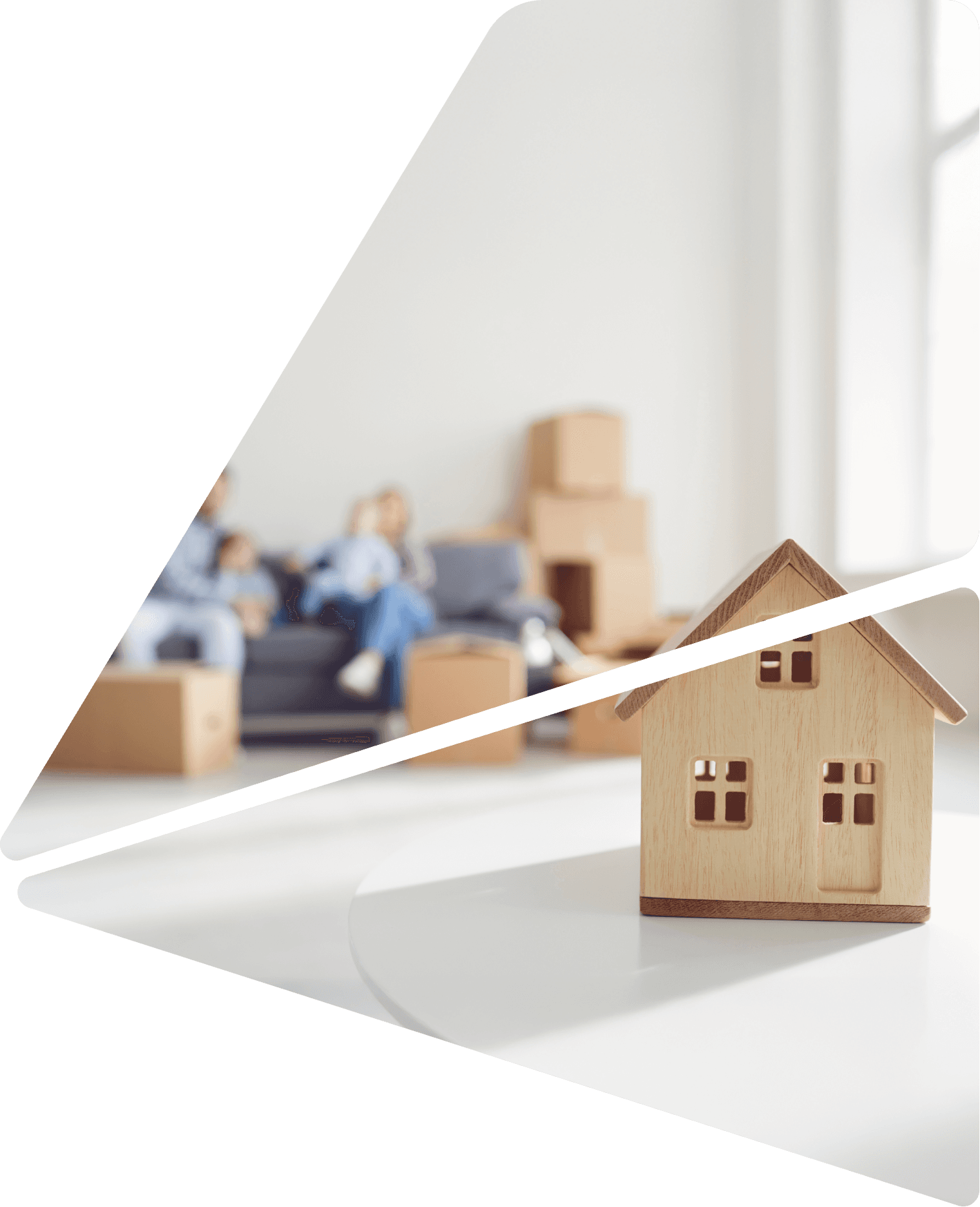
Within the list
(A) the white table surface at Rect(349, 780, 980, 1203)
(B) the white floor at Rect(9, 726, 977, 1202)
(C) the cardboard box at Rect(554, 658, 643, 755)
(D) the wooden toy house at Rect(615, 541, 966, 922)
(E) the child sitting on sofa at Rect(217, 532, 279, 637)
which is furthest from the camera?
(C) the cardboard box at Rect(554, 658, 643, 755)

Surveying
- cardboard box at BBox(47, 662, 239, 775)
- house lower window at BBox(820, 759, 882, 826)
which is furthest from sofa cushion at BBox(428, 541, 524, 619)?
house lower window at BBox(820, 759, 882, 826)

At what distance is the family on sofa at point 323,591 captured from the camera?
0.93m

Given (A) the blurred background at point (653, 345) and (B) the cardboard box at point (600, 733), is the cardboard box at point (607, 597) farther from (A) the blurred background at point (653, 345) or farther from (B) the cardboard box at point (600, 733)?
(B) the cardboard box at point (600, 733)

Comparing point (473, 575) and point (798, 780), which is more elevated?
point (473, 575)

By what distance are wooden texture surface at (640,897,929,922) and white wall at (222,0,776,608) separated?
0.52m

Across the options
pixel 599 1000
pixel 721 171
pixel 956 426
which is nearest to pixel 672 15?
pixel 721 171

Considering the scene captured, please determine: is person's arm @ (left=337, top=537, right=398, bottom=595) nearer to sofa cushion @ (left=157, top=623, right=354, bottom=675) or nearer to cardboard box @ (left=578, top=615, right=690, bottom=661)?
sofa cushion @ (left=157, top=623, right=354, bottom=675)

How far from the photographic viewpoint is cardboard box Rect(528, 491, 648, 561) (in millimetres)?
919

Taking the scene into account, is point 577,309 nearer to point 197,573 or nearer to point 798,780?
point 197,573

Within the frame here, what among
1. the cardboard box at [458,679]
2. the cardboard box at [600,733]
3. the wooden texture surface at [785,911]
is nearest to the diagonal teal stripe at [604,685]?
the cardboard box at [458,679]

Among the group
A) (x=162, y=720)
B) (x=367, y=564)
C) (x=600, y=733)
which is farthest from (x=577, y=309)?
(x=600, y=733)

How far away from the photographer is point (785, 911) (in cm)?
128

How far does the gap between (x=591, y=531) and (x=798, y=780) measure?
0.52 meters

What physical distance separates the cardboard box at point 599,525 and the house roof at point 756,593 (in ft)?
0.31
